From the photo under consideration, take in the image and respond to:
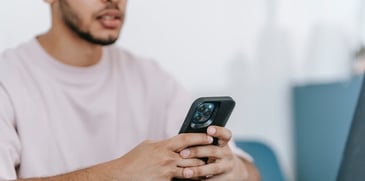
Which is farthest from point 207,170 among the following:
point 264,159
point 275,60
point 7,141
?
point 275,60

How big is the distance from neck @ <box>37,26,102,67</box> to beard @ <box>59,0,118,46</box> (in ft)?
0.07

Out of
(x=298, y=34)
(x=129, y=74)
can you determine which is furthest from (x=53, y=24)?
(x=298, y=34)

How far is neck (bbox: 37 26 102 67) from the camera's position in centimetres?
119

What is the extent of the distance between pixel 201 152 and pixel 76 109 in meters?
0.39

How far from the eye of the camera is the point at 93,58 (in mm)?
1240

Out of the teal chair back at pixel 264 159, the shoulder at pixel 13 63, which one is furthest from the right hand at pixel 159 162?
the teal chair back at pixel 264 159

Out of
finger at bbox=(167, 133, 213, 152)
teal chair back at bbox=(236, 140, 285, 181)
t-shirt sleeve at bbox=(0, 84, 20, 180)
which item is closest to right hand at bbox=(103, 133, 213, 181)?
finger at bbox=(167, 133, 213, 152)

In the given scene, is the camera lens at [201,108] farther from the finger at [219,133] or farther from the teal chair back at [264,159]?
the teal chair back at [264,159]

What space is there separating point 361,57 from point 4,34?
3.87 feet

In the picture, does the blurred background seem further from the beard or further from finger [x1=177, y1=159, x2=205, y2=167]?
finger [x1=177, y1=159, x2=205, y2=167]

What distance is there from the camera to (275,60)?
1.83m

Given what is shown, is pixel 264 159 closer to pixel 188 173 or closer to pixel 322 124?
pixel 322 124

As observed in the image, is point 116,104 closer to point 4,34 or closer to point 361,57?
A: point 4,34

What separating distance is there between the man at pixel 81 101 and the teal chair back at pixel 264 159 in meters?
0.38
